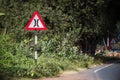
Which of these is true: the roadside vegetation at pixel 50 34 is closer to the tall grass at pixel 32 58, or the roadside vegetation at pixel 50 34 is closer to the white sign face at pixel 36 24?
the tall grass at pixel 32 58

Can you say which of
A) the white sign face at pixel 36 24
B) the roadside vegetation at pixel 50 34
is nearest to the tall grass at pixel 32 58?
the roadside vegetation at pixel 50 34

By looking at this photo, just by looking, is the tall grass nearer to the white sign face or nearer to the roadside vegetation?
the roadside vegetation

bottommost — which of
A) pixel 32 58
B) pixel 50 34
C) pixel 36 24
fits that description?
pixel 32 58

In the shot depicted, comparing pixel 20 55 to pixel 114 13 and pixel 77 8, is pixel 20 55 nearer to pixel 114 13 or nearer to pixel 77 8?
pixel 77 8

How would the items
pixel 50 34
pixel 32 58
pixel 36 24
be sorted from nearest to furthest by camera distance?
pixel 36 24, pixel 32 58, pixel 50 34

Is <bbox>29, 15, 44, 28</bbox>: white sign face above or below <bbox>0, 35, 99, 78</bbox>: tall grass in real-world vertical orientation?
above

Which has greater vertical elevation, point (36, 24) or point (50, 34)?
point (36, 24)

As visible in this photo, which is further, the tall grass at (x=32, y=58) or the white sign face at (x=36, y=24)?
the white sign face at (x=36, y=24)

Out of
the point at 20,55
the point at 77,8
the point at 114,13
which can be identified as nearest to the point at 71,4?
the point at 77,8

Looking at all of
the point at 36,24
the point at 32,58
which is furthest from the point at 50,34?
the point at 36,24

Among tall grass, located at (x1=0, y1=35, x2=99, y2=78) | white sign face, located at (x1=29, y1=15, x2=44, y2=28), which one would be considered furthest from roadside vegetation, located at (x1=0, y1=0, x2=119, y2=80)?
white sign face, located at (x1=29, y1=15, x2=44, y2=28)

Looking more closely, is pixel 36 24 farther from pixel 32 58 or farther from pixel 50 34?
pixel 50 34

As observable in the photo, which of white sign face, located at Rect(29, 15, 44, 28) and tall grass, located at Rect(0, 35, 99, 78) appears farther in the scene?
white sign face, located at Rect(29, 15, 44, 28)

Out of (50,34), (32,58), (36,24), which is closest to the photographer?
(36,24)
